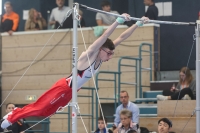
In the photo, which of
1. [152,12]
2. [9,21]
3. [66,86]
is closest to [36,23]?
[9,21]

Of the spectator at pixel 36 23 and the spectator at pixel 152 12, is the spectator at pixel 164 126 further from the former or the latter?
the spectator at pixel 36 23

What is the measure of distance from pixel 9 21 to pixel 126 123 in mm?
5819

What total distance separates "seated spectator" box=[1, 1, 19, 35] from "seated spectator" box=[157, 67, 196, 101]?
16.6 ft

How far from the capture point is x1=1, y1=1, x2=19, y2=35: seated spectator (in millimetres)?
13414

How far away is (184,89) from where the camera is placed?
9.63 m

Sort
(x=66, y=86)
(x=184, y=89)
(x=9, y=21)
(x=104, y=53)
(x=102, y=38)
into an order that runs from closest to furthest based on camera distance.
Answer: (x=102, y=38), (x=104, y=53), (x=66, y=86), (x=184, y=89), (x=9, y=21)

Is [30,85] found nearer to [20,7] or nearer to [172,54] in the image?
[20,7]

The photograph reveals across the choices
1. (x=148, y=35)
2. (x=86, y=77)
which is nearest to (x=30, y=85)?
(x=148, y=35)

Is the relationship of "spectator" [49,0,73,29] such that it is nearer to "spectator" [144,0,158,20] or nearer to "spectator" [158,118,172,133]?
"spectator" [144,0,158,20]

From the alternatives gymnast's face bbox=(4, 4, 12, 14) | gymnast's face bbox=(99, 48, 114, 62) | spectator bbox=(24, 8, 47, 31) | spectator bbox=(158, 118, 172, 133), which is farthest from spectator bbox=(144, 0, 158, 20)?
gymnast's face bbox=(99, 48, 114, 62)

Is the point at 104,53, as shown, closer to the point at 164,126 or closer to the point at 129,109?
the point at 164,126

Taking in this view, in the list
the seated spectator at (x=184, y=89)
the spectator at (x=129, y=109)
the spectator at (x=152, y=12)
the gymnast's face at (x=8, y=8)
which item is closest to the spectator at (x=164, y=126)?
the spectator at (x=129, y=109)

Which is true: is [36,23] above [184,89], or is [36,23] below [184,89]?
above

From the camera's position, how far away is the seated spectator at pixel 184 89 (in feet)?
31.6
